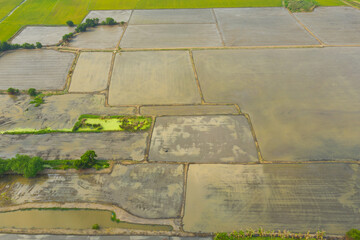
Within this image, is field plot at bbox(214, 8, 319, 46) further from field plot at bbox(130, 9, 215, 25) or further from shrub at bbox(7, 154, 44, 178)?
shrub at bbox(7, 154, 44, 178)

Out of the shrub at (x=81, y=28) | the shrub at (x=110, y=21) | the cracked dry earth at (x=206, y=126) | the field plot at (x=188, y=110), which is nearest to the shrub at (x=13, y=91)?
the cracked dry earth at (x=206, y=126)

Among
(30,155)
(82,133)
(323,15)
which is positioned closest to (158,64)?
(82,133)

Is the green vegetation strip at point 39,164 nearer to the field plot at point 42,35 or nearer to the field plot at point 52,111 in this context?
the field plot at point 52,111

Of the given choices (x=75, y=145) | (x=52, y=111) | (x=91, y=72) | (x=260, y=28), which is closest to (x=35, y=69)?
(x=91, y=72)

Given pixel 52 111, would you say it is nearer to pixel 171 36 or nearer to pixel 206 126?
pixel 206 126

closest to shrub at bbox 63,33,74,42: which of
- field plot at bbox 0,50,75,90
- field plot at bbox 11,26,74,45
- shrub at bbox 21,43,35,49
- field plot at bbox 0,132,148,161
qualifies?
field plot at bbox 11,26,74,45

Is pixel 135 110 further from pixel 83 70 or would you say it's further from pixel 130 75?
pixel 83 70
